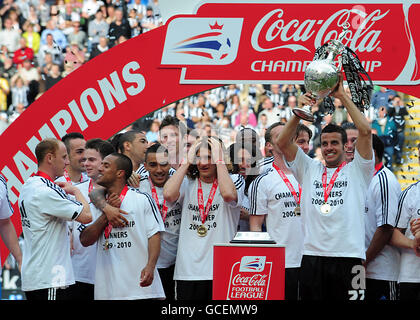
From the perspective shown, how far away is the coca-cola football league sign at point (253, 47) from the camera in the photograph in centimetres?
768

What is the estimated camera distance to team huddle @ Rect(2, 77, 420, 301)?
19.5 feet

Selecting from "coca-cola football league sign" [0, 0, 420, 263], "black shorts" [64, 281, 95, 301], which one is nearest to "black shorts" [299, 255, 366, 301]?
"black shorts" [64, 281, 95, 301]

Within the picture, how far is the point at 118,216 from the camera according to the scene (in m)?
5.96

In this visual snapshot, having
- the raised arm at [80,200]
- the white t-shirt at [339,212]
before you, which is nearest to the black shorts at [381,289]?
the white t-shirt at [339,212]

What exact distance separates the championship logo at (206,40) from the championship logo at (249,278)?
348 centimetres

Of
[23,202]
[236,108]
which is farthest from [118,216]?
[236,108]

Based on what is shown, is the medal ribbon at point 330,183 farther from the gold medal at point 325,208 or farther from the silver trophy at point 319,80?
the silver trophy at point 319,80

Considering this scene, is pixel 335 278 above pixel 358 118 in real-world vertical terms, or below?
below

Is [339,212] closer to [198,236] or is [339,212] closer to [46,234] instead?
[198,236]

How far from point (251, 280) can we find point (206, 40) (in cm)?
362

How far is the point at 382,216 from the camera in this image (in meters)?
6.54

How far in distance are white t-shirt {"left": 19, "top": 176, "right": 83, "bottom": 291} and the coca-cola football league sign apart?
2.21 metres

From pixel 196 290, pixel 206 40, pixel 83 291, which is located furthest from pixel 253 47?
pixel 83 291

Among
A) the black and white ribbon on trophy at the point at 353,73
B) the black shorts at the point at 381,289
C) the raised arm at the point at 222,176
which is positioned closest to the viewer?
the black and white ribbon on trophy at the point at 353,73
